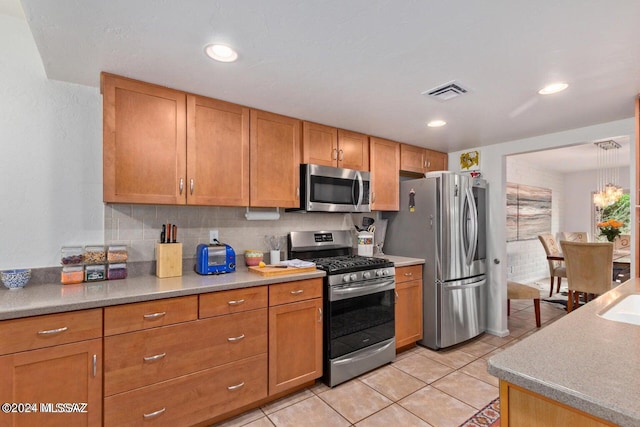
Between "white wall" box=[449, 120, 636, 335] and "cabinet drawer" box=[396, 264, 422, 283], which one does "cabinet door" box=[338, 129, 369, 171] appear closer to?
"cabinet drawer" box=[396, 264, 422, 283]

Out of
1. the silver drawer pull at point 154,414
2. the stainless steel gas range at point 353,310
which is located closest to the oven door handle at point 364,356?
the stainless steel gas range at point 353,310

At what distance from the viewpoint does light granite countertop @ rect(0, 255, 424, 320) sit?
1.47 m

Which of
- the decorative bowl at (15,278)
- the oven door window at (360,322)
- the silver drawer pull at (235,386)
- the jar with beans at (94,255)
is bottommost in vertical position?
the silver drawer pull at (235,386)

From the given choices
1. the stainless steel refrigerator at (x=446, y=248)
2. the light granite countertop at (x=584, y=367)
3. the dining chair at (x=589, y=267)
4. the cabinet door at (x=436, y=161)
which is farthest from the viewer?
the cabinet door at (x=436, y=161)

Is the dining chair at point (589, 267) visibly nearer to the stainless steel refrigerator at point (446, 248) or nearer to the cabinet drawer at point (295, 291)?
the stainless steel refrigerator at point (446, 248)

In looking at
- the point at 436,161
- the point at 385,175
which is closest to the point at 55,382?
the point at 385,175

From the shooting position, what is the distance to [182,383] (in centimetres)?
182

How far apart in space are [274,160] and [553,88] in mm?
2019

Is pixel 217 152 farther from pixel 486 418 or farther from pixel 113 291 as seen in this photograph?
pixel 486 418

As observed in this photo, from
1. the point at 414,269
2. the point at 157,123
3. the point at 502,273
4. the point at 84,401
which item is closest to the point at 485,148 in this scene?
the point at 502,273

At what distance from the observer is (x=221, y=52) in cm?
166

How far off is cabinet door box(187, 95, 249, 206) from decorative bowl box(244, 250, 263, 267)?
46 cm

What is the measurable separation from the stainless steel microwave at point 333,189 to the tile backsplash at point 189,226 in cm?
36

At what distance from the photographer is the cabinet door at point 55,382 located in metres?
1.40
